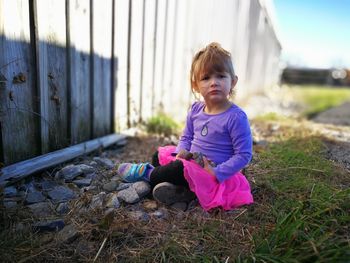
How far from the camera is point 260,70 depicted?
1157 cm

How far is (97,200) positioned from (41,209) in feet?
1.04

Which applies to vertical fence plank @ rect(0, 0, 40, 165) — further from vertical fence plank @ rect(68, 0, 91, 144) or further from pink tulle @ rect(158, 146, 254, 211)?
pink tulle @ rect(158, 146, 254, 211)

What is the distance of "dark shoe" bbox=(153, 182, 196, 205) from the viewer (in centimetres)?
212

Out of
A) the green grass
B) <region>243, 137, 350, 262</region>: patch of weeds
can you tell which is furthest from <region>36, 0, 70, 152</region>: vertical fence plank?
the green grass

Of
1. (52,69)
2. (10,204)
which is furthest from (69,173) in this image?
(52,69)

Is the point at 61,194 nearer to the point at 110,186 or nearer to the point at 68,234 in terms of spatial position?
the point at 110,186

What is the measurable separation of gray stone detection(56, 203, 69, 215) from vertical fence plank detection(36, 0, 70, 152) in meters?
0.59

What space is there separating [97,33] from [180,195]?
63.7 inches

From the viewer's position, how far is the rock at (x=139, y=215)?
1979mm

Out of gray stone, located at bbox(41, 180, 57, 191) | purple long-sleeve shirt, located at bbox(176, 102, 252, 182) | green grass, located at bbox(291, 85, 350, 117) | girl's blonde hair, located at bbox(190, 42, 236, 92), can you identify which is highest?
girl's blonde hair, located at bbox(190, 42, 236, 92)

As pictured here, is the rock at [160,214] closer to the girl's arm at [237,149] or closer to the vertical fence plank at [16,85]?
the girl's arm at [237,149]

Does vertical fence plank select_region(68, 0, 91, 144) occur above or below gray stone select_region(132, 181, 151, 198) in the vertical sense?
above

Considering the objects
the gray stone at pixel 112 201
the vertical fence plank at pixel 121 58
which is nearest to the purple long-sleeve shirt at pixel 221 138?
the gray stone at pixel 112 201

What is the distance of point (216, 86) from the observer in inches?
83.5
